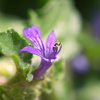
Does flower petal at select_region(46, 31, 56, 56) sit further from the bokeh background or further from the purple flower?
the bokeh background

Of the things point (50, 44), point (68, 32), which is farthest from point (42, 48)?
point (68, 32)

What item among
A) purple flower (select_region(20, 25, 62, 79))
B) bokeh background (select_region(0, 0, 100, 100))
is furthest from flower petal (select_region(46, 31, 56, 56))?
bokeh background (select_region(0, 0, 100, 100))

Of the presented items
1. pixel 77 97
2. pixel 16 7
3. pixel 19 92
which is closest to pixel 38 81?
pixel 19 92

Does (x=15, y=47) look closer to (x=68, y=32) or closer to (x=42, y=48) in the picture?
(x=42, y=48)

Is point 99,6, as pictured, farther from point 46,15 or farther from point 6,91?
point 6,91

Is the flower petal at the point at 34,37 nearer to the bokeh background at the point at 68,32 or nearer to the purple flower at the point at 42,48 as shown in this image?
the purple flower at the point at 42,48

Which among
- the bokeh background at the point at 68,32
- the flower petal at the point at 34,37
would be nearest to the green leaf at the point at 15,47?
the flower petal at the point at 34,37
